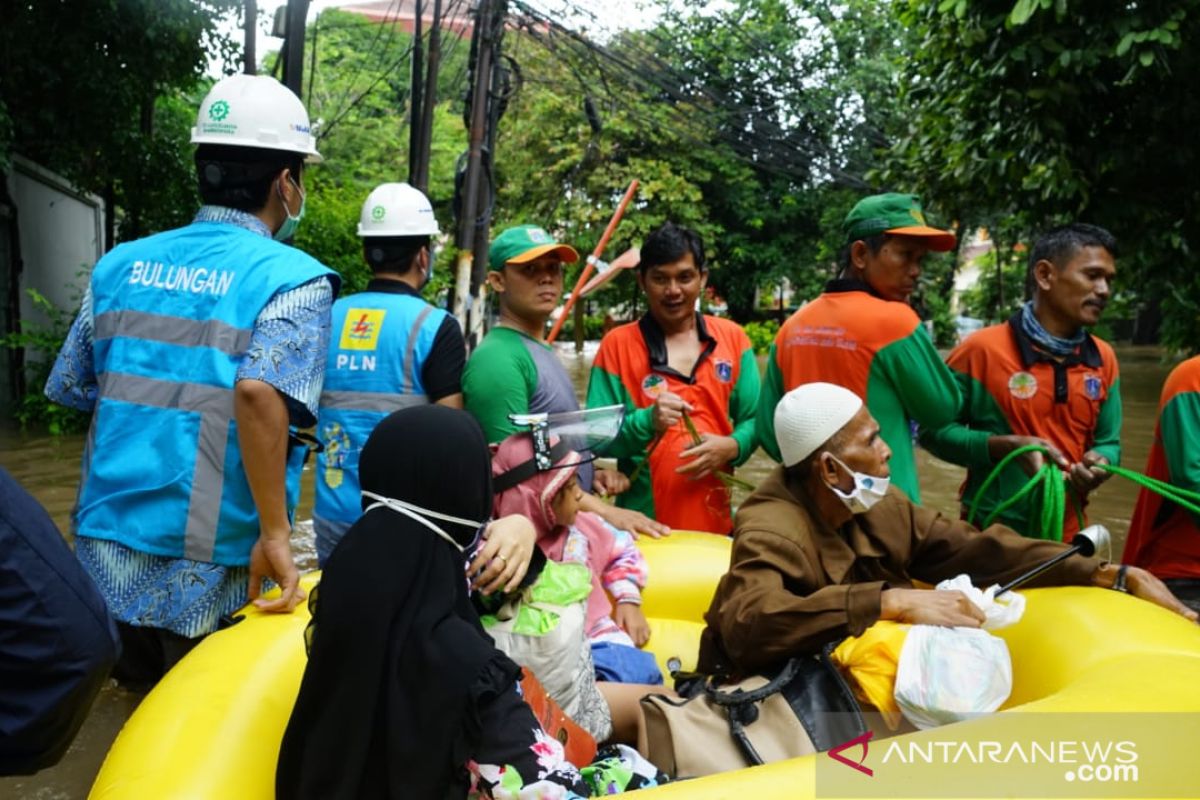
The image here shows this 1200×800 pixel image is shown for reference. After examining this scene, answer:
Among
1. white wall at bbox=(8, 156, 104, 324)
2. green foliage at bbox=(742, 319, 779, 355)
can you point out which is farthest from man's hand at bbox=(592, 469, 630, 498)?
green foliage at bbox=(742, 319, 779, 355)

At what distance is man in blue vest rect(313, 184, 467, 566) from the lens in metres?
2.82

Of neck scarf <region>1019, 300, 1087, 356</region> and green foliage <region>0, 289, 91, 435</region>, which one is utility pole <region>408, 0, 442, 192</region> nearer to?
green foliage <region>0, 289, 91, 435</region>

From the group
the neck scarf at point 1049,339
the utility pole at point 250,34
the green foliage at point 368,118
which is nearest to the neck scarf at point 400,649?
the neck scarf at point 1049,339

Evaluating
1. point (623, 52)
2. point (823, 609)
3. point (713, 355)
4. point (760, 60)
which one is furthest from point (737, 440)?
point (760, 60)

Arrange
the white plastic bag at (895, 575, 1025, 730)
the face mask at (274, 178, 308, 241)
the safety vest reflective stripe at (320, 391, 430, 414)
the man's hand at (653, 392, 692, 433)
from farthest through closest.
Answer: the man's hand at (653, 392, 692, 433) → the safety vest reflective stripe at (320, 391, 430, 414) → the face mask at (274, 178, 308, 241) → the white plastic bag at (895, 575, 1025, 730)

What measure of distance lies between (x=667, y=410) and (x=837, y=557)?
1.01m

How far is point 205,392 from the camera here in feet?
6.94

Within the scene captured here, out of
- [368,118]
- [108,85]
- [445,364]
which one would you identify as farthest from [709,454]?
[368,118]

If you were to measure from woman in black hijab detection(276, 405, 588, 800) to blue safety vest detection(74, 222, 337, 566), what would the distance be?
57 cm

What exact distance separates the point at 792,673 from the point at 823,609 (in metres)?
0.16

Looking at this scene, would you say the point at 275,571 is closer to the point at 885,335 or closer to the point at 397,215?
the point at 397,215

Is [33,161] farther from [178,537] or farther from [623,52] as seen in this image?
[623,52]

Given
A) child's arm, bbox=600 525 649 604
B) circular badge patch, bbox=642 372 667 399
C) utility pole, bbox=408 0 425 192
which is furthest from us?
utility pole, bbox=408 0 425 192

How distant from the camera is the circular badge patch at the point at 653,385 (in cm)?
362
